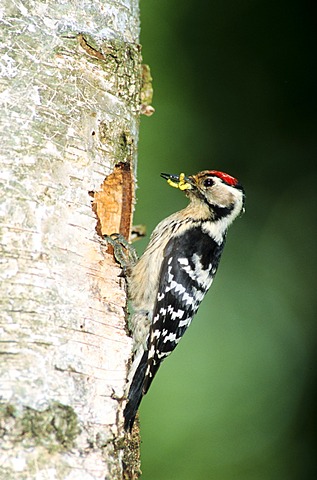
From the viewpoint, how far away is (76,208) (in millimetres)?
2738

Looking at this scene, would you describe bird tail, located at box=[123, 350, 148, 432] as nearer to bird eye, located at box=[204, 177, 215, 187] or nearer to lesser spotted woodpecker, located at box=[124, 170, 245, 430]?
lesser spotted woodpecker, located at box=[124, 170, 245, 430]

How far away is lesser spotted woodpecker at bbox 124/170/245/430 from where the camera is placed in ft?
12.3

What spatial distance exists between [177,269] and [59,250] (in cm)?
152

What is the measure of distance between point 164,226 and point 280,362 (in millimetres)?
2217

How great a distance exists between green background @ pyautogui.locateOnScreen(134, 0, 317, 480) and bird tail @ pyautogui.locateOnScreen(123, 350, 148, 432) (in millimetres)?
1649

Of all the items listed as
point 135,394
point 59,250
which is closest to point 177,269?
point 135,394

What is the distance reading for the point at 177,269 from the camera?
405 centimetres

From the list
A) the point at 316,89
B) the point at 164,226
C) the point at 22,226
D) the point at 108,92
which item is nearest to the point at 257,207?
the point at 316,89

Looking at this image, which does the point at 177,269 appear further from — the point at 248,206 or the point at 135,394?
the point at 248,206

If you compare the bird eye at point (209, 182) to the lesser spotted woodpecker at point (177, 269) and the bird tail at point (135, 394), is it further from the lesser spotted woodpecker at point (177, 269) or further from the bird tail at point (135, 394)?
the bird tail at point (135, 394)

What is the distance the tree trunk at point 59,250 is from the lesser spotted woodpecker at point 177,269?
68cm

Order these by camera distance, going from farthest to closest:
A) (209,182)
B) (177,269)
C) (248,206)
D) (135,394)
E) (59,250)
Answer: (248,206), (209,182), (177,269), (135,394), (59,250)

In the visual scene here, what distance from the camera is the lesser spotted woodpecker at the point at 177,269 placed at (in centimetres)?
374

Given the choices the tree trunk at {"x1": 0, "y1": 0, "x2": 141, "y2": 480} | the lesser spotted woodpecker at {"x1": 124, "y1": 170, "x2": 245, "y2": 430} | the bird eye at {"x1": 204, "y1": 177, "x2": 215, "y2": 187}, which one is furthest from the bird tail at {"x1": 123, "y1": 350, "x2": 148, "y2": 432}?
the bird eye at {"x1": 204, "y1": 177, "x2": 215, "y2": 187}
